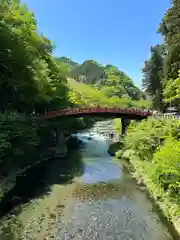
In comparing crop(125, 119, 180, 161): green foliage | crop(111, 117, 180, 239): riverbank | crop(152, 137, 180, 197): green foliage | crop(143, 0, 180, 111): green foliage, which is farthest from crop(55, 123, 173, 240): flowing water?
crop(143, 0, 180, 111): green foliage

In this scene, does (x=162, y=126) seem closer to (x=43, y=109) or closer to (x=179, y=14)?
(x=179, y=14)

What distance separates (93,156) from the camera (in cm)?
5331

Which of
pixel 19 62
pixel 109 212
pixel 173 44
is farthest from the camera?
pixel 173 44

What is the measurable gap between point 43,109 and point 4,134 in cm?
2544

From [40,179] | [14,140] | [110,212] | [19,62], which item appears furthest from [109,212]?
[19,62]

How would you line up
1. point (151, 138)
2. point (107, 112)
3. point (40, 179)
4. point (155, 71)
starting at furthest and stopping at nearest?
point (155, 71) < point (107, 112) < point (151, 138) < point (40, 179)

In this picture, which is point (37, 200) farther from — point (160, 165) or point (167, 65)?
point (167, 65)

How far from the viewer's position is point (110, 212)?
83.4 feet

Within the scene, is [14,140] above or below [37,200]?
above

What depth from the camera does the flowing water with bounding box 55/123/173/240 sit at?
69.4ft

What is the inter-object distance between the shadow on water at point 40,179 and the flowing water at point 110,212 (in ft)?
9.20

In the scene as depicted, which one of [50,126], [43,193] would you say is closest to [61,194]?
[43,193]

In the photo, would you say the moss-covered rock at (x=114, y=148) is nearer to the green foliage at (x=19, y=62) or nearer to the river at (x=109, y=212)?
the river at (x=109, y=212)

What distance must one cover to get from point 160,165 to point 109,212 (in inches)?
225
